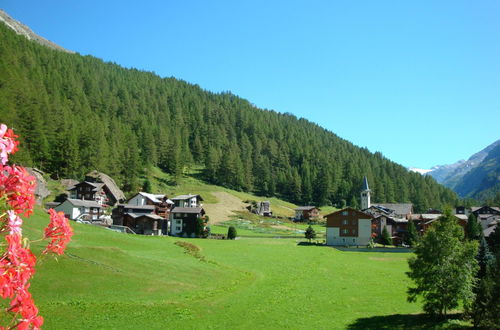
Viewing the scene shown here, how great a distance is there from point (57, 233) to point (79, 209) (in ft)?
263

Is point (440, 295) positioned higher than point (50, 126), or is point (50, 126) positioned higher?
point (50, 126)

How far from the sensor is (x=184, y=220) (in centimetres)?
8644

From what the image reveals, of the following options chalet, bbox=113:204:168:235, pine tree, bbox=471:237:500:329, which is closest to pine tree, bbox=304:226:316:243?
chalet, bbox=113:204:168:235

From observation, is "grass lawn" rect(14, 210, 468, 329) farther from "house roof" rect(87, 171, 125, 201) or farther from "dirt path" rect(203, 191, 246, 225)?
"dirt path" rect(203, 191, 246, 225)

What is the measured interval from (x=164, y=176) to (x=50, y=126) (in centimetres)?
4824

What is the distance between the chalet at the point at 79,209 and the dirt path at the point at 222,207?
35598 millimetres

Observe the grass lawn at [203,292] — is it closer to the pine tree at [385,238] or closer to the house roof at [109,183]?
the pine tree at [385,238]

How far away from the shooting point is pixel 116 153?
120875 mm

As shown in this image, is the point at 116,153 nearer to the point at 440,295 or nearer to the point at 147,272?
the point at 147,272

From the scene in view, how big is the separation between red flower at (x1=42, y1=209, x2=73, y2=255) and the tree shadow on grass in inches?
1002

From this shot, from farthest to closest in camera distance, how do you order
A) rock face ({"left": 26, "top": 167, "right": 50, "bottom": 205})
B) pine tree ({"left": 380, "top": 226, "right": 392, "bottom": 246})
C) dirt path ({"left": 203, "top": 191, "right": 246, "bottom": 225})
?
dirt path ({"left": 203, "top": 191, "right": 246, "bottom": 225})
pine tree ({"left": 380, "top": 226, "right": 392, "bottom": 246})
rock face ({"left": 26, "top": 167, "right": 50, "bottom": 205})

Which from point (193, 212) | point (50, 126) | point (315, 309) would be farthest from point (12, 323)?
point (50, 126)

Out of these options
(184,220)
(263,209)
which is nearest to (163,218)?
(184,220)

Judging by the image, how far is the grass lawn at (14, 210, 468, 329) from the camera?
25.9 metres
